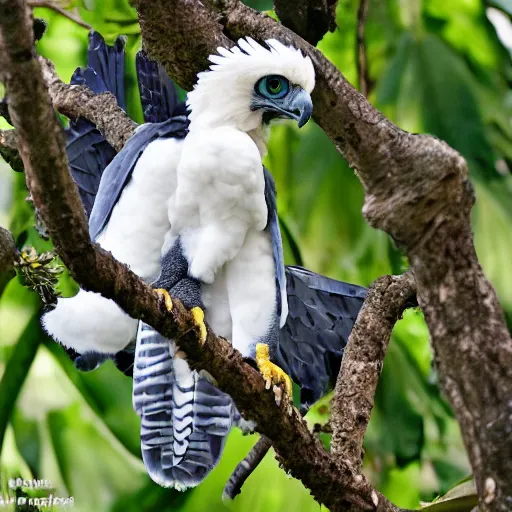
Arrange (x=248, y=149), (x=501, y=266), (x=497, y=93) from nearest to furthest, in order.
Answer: (x=248, y=149) < (x=501, y=266) < (x=497, y=93)

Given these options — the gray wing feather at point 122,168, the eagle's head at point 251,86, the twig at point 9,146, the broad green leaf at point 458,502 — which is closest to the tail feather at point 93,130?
the twig at point 9,146

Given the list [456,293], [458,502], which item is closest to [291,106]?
[456,293]

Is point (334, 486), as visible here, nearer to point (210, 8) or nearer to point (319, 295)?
point (319, 295)

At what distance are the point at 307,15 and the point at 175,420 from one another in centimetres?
83

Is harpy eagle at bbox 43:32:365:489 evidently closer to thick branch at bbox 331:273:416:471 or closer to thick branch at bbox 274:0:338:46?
thick branch at bbox 331:273:416:471

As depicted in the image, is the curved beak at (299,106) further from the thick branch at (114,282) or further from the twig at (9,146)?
the twig at (9,146)

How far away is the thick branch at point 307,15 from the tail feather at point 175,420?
2.32 ft

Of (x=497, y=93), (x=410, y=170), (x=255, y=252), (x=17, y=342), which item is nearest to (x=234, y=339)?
(x=255, y=252)

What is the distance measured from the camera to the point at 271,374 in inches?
45.2

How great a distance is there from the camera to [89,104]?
1.60 meters

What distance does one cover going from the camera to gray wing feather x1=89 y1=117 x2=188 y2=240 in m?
1.29

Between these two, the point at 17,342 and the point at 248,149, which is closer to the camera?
the point at 248,149

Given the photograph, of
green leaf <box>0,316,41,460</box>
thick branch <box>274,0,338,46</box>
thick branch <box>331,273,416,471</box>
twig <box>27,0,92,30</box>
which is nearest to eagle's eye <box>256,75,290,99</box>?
thick branch <box>274,0,338,46</box>

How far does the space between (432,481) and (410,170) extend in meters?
1.51
